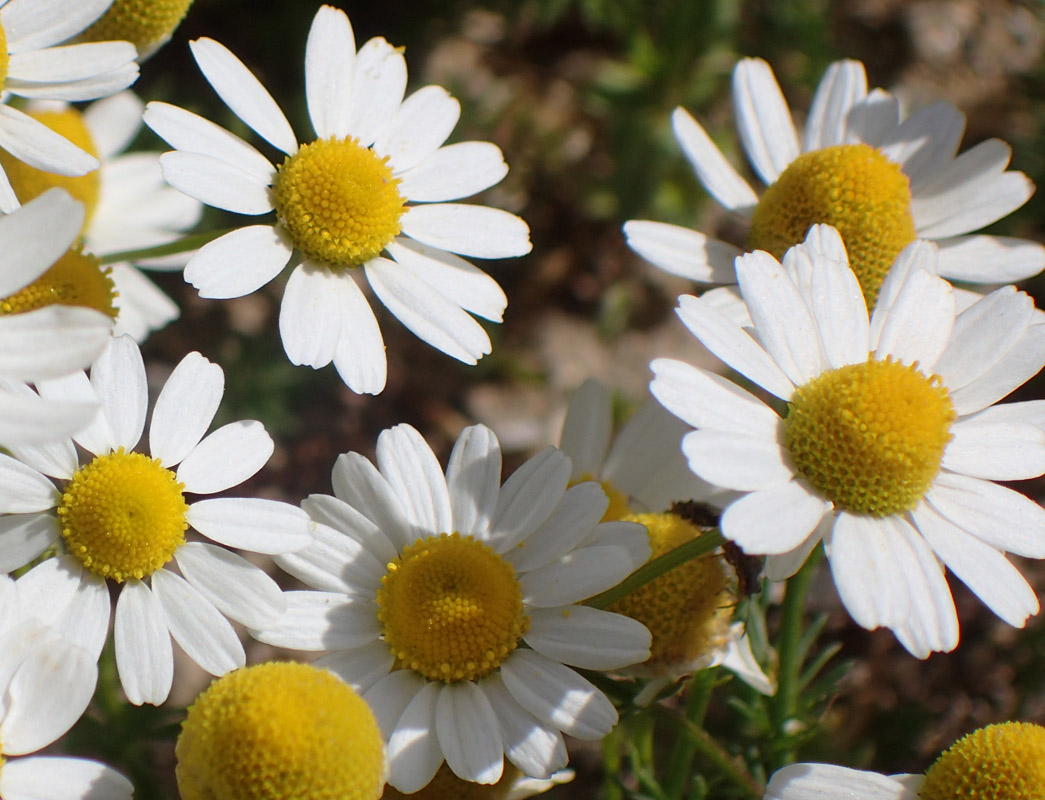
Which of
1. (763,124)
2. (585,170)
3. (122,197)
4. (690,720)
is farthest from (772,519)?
(585,170)

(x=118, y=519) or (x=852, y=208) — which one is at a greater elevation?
(x=852, y=208)

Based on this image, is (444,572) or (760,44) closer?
(444,572)

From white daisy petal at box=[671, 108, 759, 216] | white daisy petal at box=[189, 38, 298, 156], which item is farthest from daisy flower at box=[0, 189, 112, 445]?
white daisy petal at box=[671, 108, 759, 216]

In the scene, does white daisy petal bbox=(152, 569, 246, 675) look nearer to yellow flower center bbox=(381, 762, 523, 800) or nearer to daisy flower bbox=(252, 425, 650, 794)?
daisy flower bbox=(252, 425, 650, 794)

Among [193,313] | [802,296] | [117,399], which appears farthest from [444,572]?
[193,313]

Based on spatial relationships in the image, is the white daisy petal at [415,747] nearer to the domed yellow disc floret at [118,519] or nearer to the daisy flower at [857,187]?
the domed yellow disc floret at [118,519]

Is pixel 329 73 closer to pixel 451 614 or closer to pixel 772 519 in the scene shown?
pixel 451 614

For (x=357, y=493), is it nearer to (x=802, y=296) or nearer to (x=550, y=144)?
(x=802, y=296)
